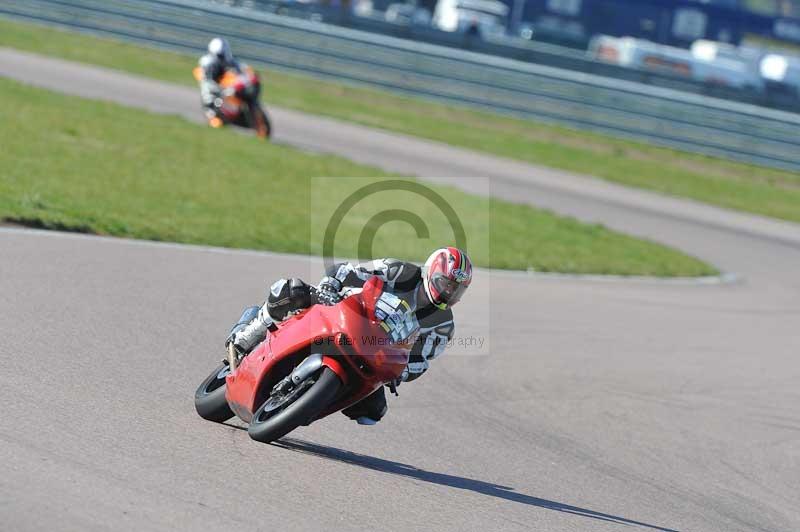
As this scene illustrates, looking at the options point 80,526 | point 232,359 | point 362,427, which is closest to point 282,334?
point 232,359

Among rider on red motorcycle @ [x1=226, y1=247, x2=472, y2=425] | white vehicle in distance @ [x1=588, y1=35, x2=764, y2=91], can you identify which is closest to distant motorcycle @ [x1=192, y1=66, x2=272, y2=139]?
rider on red motorcycle @ [x1=226, y1=247, x2=472, y2=425]

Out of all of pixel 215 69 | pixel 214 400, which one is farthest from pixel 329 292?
pixel 215 69

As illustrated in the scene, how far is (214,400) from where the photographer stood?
21.7ft

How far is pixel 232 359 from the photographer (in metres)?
6.64

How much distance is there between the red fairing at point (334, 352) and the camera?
19.9 ft

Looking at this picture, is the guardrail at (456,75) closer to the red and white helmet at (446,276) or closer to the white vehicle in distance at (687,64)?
the white vehicle in distance at (687,64)

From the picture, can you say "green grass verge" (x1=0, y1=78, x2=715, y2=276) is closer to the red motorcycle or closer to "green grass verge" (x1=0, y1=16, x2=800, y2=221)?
the red motorcycle

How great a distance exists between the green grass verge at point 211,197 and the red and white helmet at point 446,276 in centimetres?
592

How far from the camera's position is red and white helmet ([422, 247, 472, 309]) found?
6.09m

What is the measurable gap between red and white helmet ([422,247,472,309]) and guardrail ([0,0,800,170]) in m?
20.7

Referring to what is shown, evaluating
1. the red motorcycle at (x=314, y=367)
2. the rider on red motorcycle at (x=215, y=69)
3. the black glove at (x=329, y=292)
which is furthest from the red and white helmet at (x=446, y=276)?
the rider on red motorcycle at (x=215, y=69)

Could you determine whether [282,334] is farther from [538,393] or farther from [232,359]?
[538,393]

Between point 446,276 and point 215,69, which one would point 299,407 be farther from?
point 215,69

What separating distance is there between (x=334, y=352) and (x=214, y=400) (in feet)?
3.11
